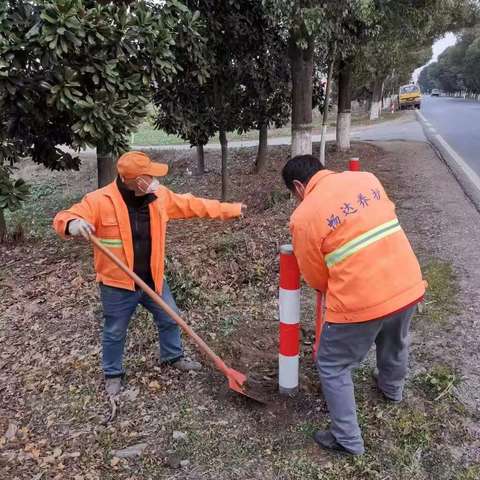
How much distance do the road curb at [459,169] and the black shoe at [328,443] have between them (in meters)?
5.72

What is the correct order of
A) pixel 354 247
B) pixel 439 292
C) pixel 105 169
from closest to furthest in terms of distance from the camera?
pixel 354 247
pixel 439 292
pixel 105 169

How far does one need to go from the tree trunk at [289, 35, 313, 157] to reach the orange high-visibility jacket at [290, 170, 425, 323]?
6413 mm

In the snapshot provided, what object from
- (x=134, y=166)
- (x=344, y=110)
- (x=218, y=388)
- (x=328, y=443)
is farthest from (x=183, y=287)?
(x=344, y=110)

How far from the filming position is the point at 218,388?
3.67 meters

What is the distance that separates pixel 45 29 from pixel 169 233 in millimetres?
3971

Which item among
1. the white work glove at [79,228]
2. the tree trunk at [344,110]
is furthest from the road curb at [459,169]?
the white work glove at [79,228]

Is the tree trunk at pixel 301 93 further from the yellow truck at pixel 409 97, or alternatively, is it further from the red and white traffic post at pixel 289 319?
the yellow truck at pixel 409 97

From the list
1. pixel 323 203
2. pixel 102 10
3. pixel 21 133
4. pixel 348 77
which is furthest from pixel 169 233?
pixel 348 77

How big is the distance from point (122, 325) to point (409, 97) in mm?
41993

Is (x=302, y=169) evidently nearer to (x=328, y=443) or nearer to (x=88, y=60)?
(x=328, y=443)

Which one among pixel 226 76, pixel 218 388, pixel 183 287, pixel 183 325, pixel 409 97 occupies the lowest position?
pixel 218 388

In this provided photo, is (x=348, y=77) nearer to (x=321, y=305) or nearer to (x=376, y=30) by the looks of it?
(x=376, y=30)

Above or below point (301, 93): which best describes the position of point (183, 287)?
below

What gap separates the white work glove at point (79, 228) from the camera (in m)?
3.10
